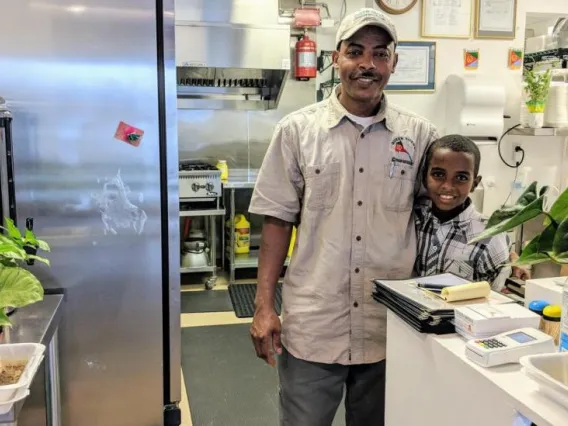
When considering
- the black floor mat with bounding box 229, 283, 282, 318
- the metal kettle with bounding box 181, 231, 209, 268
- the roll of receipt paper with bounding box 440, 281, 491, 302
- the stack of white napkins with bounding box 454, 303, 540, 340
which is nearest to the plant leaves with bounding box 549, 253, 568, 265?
the stack of white napkins with bounding box 454, 303, 540, 340

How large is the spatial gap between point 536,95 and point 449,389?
11.1 feet

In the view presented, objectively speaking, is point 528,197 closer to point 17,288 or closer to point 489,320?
point 489,320

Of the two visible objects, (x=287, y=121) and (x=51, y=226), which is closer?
(x=287, y=121)

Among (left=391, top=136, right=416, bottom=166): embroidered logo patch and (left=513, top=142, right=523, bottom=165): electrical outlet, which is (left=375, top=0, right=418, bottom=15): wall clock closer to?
(left=513, top=142, right=523, bottom=165): electrical outlet

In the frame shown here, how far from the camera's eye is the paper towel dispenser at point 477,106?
3.90 m

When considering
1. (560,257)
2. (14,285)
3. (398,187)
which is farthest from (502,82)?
(14,285)

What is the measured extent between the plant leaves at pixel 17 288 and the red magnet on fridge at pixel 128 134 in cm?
63

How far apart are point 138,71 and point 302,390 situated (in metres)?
1.15

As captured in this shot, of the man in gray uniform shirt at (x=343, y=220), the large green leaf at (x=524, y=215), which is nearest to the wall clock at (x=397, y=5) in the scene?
the man in gray uniform shirt at (x=343, y=220)

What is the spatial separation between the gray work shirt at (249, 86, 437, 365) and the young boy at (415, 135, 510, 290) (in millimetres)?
65

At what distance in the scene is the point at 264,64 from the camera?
4.02m

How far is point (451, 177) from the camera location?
1.46 m

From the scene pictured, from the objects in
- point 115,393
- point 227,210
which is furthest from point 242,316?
point 115,393

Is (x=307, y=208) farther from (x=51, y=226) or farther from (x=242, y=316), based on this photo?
(x=242, y=316)
